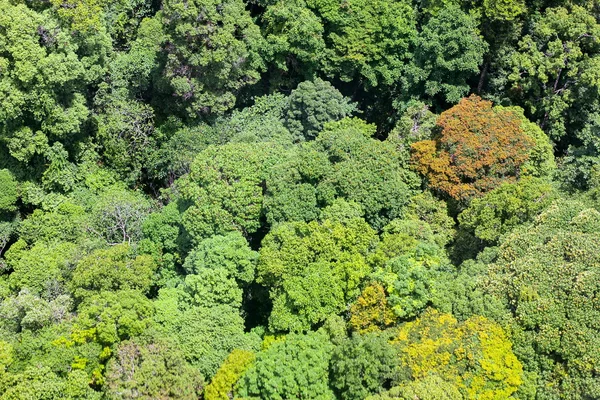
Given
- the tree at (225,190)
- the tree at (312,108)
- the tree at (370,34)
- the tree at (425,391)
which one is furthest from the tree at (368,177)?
the tree at (425,391)

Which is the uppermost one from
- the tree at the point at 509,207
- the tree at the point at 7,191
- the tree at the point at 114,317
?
the tree at the point at 509,207

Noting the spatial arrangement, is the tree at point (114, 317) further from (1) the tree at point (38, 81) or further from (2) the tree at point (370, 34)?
(2) the tree at point (370, 34)

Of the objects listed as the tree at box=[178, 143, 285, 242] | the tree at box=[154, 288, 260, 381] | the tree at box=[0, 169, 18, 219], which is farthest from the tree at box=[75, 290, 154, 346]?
the tree at box=[0, 169, 18, 219]

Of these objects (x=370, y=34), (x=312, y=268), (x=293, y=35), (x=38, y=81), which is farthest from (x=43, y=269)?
(x=370, y=34)

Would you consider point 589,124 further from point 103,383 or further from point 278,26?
point 103,383

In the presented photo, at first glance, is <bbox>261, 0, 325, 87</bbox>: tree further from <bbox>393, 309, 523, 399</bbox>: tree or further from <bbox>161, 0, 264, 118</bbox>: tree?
<bbox>393, 309, 523, 399</bbox>: tree

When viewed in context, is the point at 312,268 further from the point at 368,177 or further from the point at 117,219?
the point at 117,219

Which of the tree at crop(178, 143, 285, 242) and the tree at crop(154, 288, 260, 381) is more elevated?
the tree at crop(178, 143, 285, 242)
